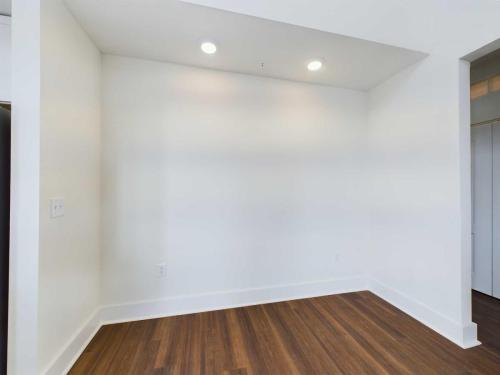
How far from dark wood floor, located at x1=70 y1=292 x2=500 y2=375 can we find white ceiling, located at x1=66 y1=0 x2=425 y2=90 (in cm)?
255

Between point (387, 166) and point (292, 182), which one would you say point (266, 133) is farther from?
point (387, 166)

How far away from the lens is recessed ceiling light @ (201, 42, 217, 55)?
73.1 inches

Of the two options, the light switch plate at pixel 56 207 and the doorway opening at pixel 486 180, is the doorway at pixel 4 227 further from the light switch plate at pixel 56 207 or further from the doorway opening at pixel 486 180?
the doorway opening at pixel 486 180

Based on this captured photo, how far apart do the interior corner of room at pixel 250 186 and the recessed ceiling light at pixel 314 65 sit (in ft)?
0.09

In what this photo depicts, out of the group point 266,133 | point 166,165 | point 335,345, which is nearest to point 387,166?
point 266,133

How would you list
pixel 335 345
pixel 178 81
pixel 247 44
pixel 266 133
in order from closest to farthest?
pixel 335 345
pixel 247 44
pixel 178 81
pixel 266 133

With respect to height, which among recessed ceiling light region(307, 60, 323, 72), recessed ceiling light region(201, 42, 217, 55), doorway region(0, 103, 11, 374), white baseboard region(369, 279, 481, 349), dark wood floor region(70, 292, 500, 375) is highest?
recessed ceiling light region(307, 60, 323, 72)

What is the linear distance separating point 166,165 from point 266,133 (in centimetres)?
113

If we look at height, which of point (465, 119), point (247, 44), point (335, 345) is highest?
point (247, 44)

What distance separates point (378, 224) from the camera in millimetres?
→ 2633

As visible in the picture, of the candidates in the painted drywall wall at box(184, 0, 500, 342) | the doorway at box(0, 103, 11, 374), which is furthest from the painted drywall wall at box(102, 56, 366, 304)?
the doorway at box(0, 103, 11, 374)

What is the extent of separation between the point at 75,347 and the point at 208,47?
265 centimetres

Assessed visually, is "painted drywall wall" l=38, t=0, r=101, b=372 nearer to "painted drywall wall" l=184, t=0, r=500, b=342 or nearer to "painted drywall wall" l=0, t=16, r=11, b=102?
"painted drywall wall" l=0, t=16, r=11, b=102

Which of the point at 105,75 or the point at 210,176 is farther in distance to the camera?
the point at 210,176
